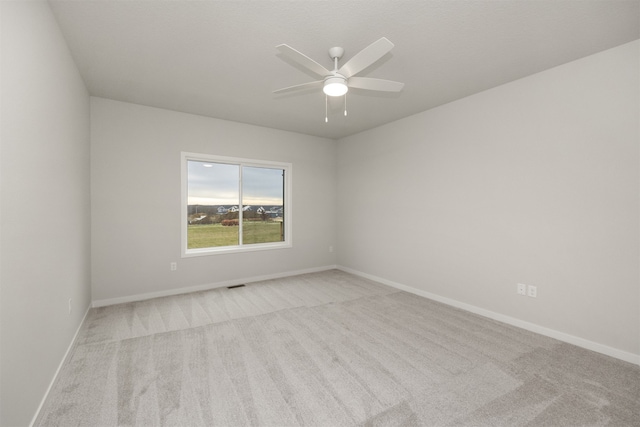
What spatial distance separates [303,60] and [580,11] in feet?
6.60

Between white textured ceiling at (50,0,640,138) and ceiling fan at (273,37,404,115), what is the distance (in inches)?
11.4

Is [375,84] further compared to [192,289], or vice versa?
[192,289]

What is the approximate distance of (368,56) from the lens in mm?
1879

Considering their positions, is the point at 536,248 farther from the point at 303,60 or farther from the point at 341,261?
the point at 341,261

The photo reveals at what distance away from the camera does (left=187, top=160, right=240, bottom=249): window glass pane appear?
4297 millimetres

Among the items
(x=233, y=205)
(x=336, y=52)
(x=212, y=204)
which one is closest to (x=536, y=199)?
(x=336, y=52)

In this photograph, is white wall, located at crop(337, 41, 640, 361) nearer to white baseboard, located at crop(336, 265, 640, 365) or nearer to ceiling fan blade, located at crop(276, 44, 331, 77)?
white baseboard, located at crop(336, 265, 640, 365)

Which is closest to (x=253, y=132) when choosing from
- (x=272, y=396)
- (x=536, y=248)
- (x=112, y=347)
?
(x=112, y=347)

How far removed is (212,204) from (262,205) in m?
0.88

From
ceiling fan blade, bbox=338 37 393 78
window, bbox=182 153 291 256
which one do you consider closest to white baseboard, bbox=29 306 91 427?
window, bbox=182 153 291 256

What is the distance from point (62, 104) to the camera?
2.26 m

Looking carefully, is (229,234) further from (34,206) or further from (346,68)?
(346,68)

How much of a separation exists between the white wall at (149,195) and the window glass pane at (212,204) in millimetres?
253

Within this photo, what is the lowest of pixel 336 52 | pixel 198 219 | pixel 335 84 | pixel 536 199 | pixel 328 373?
pixel 328 373
